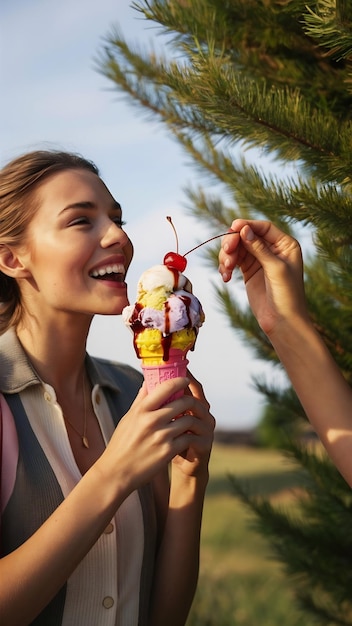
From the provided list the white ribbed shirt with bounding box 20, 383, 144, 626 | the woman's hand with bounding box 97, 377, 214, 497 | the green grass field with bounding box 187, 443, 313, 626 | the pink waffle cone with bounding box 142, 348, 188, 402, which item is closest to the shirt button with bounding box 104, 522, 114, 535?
the white ribbed shirt with bounding box 20, 383, 144, 626

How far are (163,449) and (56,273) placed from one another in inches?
22.6

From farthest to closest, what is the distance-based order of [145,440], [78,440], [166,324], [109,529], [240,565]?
[240,565]
[78,440]
[109,529]
[166,324]
[145,440]

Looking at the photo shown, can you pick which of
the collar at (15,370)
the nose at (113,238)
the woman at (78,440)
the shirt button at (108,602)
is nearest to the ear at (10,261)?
the woman at (78,440)

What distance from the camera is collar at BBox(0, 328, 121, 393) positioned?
2.06 meters

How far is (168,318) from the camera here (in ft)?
6.27

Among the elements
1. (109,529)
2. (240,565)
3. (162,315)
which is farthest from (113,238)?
(240,565)

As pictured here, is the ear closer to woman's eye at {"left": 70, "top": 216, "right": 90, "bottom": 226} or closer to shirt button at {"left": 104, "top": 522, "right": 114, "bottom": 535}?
woman's eye at {"left": 70, "top": 216, "right": 90, "bottom": 226}

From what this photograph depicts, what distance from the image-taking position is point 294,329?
208cm

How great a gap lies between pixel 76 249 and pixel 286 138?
28.3 inches

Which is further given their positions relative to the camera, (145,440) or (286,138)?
(286,138)

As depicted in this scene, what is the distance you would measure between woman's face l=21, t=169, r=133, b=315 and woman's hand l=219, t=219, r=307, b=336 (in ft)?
0.94

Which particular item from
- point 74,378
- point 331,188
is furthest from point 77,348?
point 331,188

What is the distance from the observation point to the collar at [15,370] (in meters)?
2.06

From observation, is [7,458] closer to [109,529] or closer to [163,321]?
Answer: [109,529]
